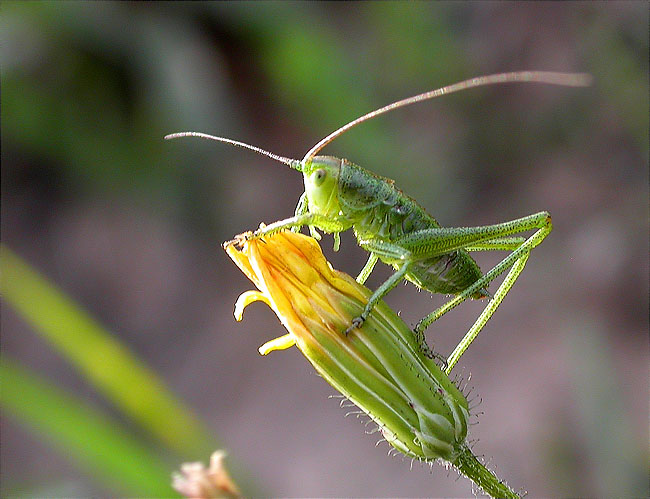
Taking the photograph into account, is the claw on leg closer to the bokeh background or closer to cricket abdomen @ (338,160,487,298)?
cricket abdomen @ (338,160,487,298)

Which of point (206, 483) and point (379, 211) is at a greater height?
point (379, 211)

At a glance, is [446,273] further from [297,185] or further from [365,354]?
[297,185]

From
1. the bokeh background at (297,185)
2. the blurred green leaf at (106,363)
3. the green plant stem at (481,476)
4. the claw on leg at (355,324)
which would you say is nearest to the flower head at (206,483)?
the claw on leg at (355,324)

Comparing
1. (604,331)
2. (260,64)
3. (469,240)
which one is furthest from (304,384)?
(469,240)

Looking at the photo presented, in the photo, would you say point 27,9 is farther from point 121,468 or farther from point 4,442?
point 121,468

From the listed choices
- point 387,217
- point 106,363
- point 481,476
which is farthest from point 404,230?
point 106,363

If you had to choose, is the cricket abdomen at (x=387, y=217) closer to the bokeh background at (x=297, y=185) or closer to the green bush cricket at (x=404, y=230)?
the green bush cricket at (x=404, y=230)
